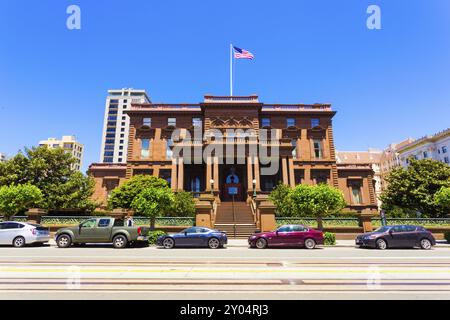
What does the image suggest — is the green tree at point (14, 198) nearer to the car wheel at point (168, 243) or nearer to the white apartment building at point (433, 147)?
the car wheel at point (168, 243)

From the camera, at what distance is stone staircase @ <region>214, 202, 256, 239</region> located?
2136 cm

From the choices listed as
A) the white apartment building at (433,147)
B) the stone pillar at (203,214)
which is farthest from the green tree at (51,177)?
the white apartment building at (433,147)

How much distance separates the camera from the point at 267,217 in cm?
2038

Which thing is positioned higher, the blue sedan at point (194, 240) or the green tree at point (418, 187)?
the green tree at point (418, 187)

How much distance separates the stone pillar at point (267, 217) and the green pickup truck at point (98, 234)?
976 cm

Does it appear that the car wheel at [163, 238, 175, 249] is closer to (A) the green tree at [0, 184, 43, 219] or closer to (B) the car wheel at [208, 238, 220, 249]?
(B) the car wheel at [208, 238, 220, 249]

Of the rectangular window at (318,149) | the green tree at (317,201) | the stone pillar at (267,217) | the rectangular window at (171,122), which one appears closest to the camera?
the green tree at (317,201)

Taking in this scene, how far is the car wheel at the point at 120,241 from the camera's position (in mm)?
14352

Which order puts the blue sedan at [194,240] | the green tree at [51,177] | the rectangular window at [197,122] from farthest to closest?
the rectangular window at [197,122], the green tree at [51,177], the blue sedan at [194,240]

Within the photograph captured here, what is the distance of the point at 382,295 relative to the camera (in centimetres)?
510

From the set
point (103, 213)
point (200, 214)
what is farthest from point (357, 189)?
point (103, 213)

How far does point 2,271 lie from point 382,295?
9.95m

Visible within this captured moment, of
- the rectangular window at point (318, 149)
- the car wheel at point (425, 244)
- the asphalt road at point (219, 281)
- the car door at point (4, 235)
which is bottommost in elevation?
the car wheel at point (425, 244)

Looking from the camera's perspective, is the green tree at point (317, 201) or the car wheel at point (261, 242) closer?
the car wheel at point (261, 242)
